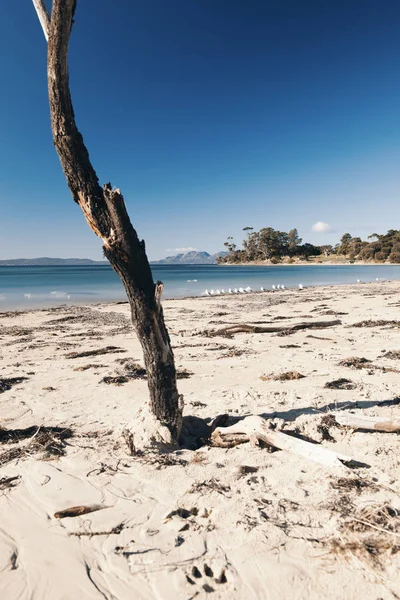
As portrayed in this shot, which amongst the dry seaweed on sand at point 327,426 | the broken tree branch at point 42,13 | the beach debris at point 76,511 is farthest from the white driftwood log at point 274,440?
the broken tree branch at point 42,13

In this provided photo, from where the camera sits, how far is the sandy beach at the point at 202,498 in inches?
84.2

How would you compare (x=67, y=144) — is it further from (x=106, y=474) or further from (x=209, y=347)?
(x=209, y=347)

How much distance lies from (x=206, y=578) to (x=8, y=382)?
584 centimetres

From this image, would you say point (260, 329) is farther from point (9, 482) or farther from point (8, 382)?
point (9, 482)

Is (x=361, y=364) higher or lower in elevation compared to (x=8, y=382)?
lower

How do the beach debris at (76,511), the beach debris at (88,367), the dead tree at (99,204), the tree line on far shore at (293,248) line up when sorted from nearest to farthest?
1. the beach debris at (76,511)
2. the dead tree at (99,204)
3. the beach debris at (88,367)
4. the tree line on far shore at (293,248)

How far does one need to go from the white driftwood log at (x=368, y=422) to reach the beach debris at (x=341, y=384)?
1566 mm

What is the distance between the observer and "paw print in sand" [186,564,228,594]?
2.08 m

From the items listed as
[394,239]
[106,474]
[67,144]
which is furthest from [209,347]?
[394,239]

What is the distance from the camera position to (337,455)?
329 cm

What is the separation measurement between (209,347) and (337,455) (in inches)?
246

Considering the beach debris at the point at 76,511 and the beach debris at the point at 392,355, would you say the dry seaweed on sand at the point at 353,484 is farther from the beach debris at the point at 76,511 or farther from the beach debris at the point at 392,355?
the beach debris at the point at 392,355

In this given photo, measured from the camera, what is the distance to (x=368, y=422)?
3.83m

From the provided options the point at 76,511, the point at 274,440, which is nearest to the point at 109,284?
the point at 274,440
